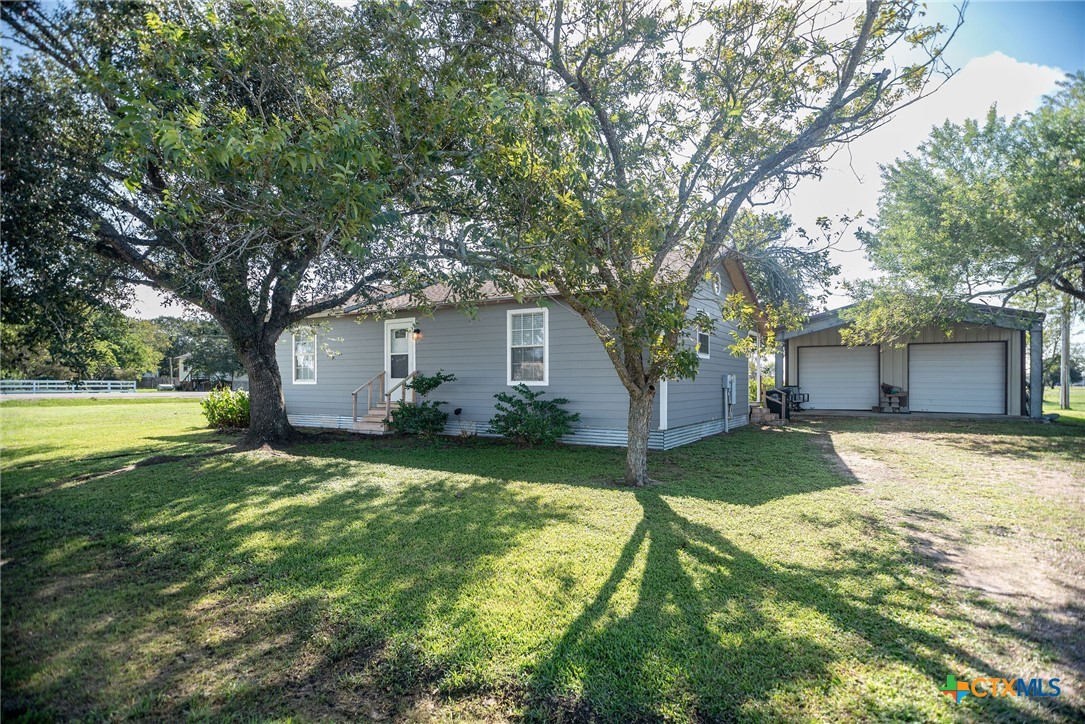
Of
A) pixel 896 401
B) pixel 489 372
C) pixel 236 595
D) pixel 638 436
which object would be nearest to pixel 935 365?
pixel 896 401

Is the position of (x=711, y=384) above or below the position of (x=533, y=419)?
above

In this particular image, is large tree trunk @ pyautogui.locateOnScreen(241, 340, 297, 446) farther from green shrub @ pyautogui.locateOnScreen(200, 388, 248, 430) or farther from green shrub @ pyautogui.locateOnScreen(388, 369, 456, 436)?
green shrub @ pyautogui.locateOnScreen(200, 388, 248, 430)

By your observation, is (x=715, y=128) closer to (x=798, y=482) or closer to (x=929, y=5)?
(x=929, y=5)

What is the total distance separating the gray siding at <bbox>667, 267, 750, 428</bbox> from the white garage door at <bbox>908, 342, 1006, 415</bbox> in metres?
6.34

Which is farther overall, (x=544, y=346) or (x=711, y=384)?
(x=711, y=384)

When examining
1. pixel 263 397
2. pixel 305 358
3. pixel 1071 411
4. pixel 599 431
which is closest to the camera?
pixel 599 431

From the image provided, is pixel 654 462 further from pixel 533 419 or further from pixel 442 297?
pixel 442 297

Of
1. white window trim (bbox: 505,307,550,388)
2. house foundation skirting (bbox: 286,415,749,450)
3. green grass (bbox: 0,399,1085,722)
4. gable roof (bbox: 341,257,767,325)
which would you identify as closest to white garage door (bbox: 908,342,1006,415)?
gable roof (bbox: 341,257,767,325)

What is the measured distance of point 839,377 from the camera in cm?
1762

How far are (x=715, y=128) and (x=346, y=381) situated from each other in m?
10.1

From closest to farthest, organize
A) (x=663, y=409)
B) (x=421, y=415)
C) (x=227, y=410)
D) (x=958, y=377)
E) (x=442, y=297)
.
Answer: (x=663, y=409), (x=421, y=415), (x=442, y=297), (x=227, y=410), (x=958, y=377)

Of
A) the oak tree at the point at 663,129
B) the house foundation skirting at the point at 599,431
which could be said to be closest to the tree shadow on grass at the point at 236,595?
the oak tree at the point at 663,129

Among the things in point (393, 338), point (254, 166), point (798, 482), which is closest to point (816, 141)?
point (798, 482)

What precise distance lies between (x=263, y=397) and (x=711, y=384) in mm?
9409
